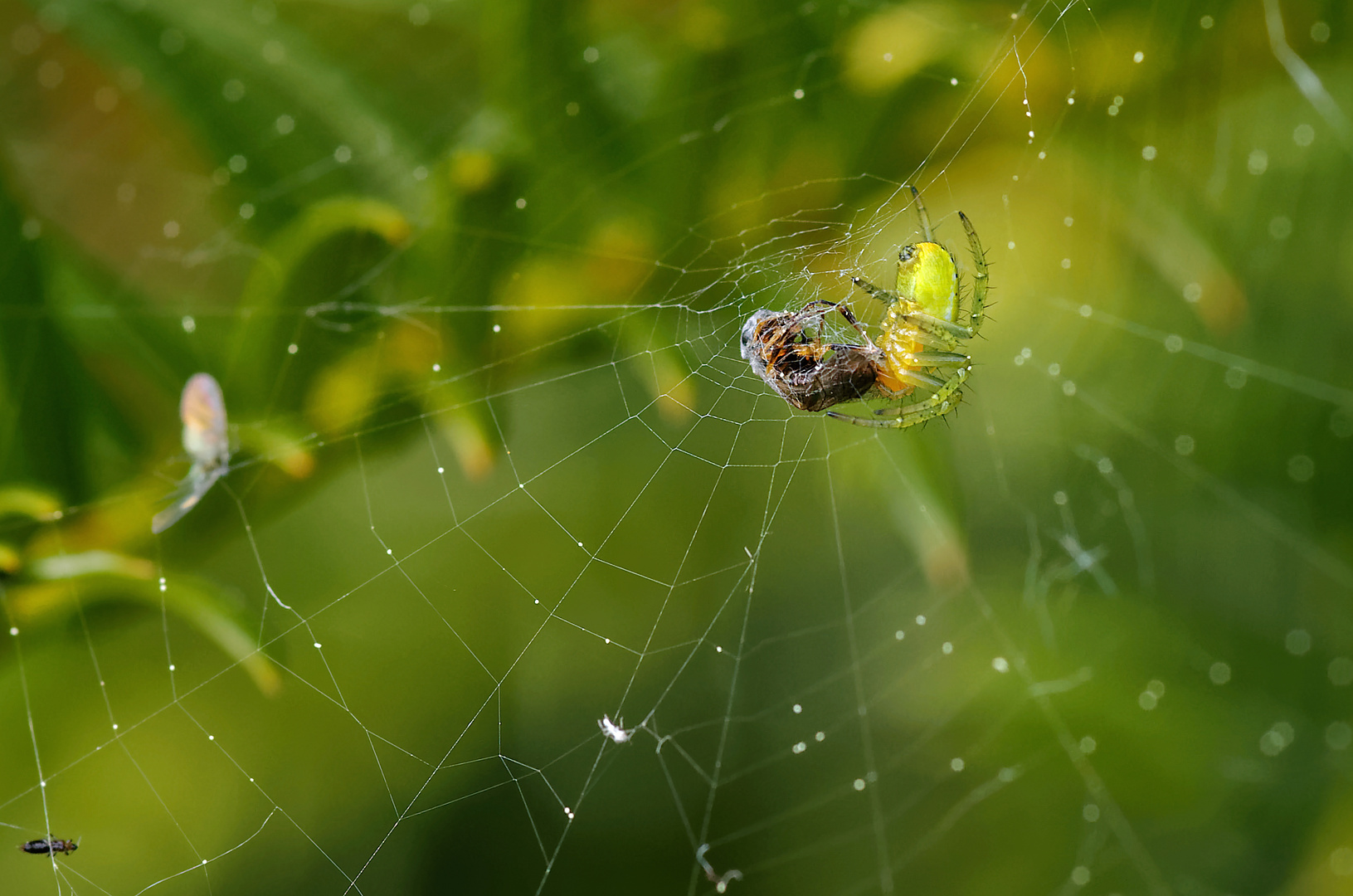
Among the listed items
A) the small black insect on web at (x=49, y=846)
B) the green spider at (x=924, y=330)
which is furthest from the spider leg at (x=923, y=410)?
the small black insect on web at (x=49, y=846)

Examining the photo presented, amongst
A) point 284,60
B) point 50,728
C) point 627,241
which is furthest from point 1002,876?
point 284,60

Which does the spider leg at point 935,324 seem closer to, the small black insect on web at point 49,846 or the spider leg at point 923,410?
the spider leg at point 923,410

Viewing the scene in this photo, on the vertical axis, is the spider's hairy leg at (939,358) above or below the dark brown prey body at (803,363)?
below

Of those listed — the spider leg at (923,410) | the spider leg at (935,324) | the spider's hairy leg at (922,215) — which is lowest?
the spider leg at (923,410)

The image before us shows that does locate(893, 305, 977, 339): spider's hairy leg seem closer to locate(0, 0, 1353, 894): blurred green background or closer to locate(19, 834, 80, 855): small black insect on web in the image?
locate(0, 0, 1353, 894): blurred green background

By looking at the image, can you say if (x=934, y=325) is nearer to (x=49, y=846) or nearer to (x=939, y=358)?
(x=939, y=358)

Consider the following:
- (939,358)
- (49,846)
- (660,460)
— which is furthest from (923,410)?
(49,846)

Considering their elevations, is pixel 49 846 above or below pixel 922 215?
below
